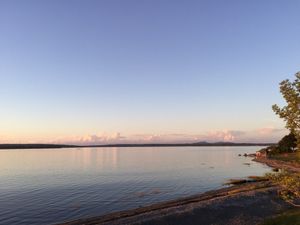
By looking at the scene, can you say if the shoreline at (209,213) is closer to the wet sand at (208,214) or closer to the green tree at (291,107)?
the wet sand at (208,214)

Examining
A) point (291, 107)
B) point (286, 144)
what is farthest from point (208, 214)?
point (286, 144)

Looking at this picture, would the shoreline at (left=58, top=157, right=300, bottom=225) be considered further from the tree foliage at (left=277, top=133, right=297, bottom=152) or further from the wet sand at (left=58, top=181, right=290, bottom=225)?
the tree foliage at (left=277, top=133, right=297, bottom=152)

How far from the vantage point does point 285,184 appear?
1341cm

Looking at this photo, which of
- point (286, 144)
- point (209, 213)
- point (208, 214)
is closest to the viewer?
point (208, 214)

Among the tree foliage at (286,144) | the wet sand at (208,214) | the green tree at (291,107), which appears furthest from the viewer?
the tree foliage at (286,144)

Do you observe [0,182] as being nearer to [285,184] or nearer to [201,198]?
[201,198]

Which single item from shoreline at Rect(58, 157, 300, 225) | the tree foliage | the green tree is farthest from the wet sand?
the tree foliage

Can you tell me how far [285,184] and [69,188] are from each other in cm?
5089

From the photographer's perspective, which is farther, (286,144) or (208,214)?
(286,144)

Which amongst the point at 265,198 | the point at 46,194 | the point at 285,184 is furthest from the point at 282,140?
the point at 285,184

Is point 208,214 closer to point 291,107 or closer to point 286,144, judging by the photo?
point 291,107

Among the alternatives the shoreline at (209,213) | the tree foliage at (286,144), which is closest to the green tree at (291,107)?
the shoreline at (209,213)

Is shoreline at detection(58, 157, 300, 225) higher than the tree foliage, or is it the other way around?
the tree foliage

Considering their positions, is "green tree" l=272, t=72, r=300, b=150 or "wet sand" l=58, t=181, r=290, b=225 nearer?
"green tree" l=272, t=72, r=300, b=150
